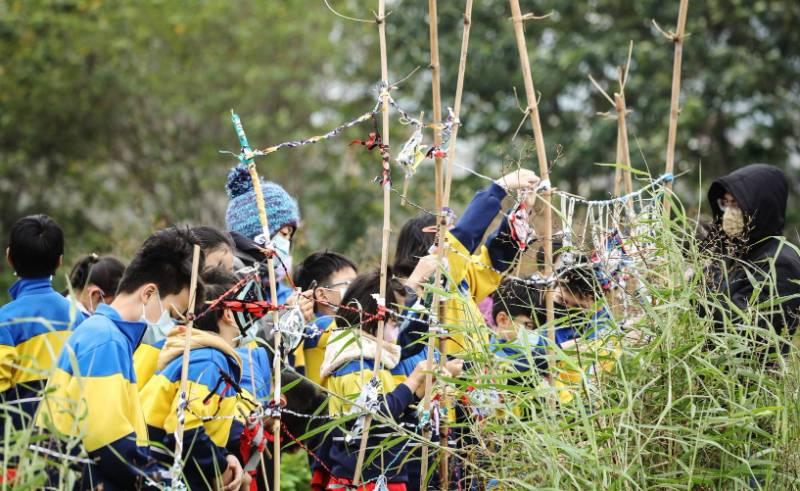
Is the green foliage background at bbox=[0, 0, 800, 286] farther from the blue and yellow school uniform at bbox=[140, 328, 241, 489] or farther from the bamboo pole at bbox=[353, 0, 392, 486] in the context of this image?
the blue and yellow school uniform at bbox=[140, 328, 241, 489]

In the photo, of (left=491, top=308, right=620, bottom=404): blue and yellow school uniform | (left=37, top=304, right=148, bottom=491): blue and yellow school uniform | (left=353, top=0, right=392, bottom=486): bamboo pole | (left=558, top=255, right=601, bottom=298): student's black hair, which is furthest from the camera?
(left=558, top=255, right=601, bottom=298): student's black hair

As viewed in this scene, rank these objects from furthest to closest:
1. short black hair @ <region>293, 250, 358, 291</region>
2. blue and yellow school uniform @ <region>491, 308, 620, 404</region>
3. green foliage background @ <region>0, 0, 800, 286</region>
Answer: green foliage background @ <region>0, 0, 800, 286</region> → short black hair @ <region>293, 250, 358, 291</region> → blue and yellow school uniform @ <region>491, 308, 620, 404</region>

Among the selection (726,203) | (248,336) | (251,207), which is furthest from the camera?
(251,207)

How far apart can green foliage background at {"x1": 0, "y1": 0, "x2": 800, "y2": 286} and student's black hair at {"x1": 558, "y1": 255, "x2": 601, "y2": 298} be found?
27.0 ft

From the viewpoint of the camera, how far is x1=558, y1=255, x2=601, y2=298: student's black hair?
353cm

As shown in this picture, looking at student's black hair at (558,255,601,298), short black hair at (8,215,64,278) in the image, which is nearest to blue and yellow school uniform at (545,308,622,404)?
student's black hair at (558,255,601,298)

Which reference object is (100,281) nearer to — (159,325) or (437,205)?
(159,325)

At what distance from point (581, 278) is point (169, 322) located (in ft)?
4.77

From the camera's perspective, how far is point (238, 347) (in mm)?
4012

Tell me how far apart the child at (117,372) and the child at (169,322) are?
0.21 metres

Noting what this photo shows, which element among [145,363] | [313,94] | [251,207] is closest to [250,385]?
[145,363]

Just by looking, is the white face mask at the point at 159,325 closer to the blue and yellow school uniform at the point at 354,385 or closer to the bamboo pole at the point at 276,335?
the bamboo pole at the point at 276,335

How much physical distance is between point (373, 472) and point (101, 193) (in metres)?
14.2

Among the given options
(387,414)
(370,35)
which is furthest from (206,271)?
(370,35)
